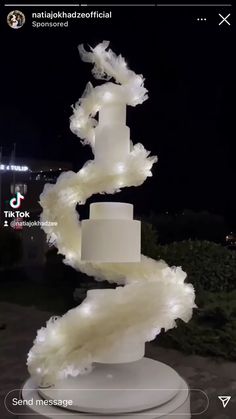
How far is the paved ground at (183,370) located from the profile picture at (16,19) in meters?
2.29

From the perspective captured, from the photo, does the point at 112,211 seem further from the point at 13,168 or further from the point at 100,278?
the point at 13,168

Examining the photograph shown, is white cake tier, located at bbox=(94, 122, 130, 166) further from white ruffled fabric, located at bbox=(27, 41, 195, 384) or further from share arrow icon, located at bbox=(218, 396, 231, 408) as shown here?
share arrow icon, located at bbox=(218, 396, 231, 408)

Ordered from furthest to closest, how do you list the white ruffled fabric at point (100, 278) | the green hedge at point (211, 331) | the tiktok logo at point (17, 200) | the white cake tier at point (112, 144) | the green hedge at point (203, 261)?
the green hedge at point (203, 261) → the green hedge at point (211, 331) → the tiktok logo at point (17, 200) → the white cake tier at point (112, 144) → the white ruffled fabric at point (100, 278)

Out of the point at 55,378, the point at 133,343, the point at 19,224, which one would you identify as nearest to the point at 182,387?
the point at 133,343

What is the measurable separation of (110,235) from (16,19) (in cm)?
149

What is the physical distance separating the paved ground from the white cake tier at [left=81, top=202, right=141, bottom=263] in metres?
1.13

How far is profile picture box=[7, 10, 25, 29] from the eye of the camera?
7.55ft

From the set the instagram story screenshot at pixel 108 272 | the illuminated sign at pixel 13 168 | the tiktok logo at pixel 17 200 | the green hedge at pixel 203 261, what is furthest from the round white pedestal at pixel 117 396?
the green hedge at pixel 203 261

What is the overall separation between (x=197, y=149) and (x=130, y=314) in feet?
11.5

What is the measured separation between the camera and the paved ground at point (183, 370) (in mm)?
2305

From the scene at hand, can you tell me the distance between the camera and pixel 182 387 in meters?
1.80

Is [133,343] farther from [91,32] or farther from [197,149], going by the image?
[197,149]

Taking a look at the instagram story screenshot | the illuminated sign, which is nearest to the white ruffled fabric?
the instagram story screenshot

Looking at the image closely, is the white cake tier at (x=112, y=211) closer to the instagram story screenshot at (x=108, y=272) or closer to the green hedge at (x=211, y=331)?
the instagram story screenshot at (x=108, y=272)
